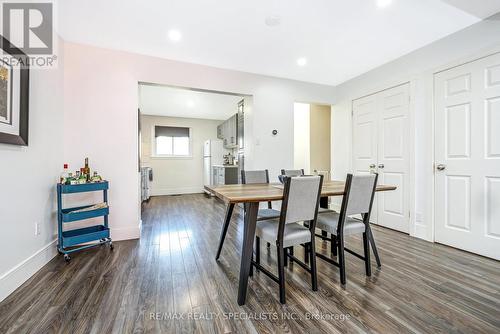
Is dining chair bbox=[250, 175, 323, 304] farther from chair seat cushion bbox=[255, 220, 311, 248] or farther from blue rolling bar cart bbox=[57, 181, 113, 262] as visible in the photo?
blue rolling bar cart bbox=[57, 181, 113, 262]

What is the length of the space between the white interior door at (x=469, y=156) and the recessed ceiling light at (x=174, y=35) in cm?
317

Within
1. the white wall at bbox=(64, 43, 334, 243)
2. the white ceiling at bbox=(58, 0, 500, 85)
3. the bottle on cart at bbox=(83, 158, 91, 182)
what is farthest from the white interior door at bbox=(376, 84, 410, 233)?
the bottle on cart at bbox=(83, 158, 91, 182)

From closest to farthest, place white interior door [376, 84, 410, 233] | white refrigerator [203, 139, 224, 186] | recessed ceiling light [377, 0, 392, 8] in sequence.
Answer: recessed ceiling light [377, 0, 392, 8], white interior door [376, 84, 410, 233], white refrigerator [203, 139, 224, 186]

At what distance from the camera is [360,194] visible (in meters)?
Result: 1.91

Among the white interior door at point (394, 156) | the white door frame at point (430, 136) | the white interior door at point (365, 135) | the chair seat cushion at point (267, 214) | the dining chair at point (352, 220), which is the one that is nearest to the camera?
the dining chair at point (352, 220)

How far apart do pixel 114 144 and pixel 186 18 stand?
1736mm

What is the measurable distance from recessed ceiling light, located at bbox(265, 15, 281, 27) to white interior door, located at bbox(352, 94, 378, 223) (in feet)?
6.96

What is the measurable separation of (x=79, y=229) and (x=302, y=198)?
265 centimetres

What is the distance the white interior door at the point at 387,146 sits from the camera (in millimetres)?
3098

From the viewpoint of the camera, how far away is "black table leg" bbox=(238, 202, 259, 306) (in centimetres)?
154

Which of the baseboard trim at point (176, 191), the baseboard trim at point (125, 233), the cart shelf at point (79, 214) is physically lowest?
the baseboard trim at point (125, 233)

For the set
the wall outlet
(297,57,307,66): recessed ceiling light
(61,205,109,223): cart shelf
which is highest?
(297,57,307,66): recessed ceiling light

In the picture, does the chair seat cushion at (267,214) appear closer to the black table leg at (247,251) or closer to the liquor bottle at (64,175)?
the black table leg at (247,251)

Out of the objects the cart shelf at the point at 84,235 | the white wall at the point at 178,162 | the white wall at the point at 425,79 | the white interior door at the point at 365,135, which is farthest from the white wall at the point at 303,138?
the cart shelf at the point at 84,235
